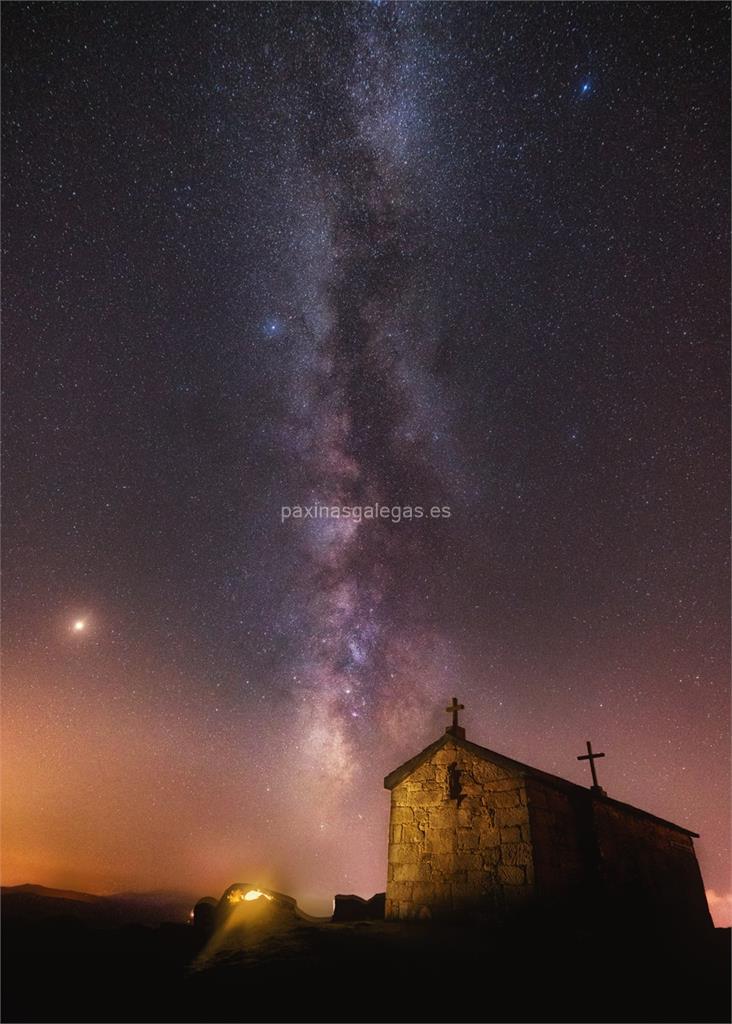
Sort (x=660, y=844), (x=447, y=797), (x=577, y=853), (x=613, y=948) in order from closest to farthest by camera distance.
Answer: (x=613, y=948)
(x=577, y=853)
(x=447, y=797)
(x=660, y=844)

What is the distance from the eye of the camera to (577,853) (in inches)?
471

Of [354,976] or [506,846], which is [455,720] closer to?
[506,846]

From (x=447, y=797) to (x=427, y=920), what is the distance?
2561mm

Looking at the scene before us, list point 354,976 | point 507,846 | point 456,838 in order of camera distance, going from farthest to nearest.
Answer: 1. point 456,838
2. point 507,846
3. point 354,976

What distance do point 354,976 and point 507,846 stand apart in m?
4.90

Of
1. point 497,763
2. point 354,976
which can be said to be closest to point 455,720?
point 497,763

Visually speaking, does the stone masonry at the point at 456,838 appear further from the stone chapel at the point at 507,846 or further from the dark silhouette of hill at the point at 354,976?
the dark silhouette of hill at the point at 354,976

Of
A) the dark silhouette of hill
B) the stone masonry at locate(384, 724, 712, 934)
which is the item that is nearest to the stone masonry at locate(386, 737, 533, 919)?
the stone masonry at locate(384, 724, 712, 934)

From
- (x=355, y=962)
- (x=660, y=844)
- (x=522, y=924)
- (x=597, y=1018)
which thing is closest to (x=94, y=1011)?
(x=355, y=962)

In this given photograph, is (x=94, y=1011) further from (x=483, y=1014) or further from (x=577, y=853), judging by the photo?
(x=577, y=853)

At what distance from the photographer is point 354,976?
7719 mm

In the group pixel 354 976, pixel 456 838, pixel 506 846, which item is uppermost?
pixel 456 838

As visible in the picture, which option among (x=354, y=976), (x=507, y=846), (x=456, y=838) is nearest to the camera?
(x=354, y=976)

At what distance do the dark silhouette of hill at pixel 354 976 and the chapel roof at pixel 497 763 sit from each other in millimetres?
2806
